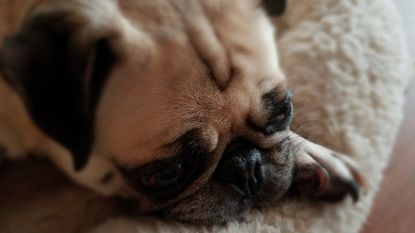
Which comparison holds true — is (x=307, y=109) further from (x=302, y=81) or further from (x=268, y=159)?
(x=268, y=159)

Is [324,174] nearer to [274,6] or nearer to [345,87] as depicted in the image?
[345,87]

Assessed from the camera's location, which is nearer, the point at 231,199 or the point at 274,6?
the point at 231,199

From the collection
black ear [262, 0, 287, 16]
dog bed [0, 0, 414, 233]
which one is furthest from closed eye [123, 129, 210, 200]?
black ear [262, 0, 287, 16]

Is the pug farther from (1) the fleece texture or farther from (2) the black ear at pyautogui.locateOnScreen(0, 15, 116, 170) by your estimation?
(1) the fleece texture

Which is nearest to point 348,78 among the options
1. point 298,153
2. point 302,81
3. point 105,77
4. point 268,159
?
point 302,81

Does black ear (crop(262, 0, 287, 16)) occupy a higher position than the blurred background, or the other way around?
black ear (crop(262, 0, 287, 16))

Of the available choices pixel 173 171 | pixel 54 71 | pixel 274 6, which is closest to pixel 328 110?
pixel 274 6
